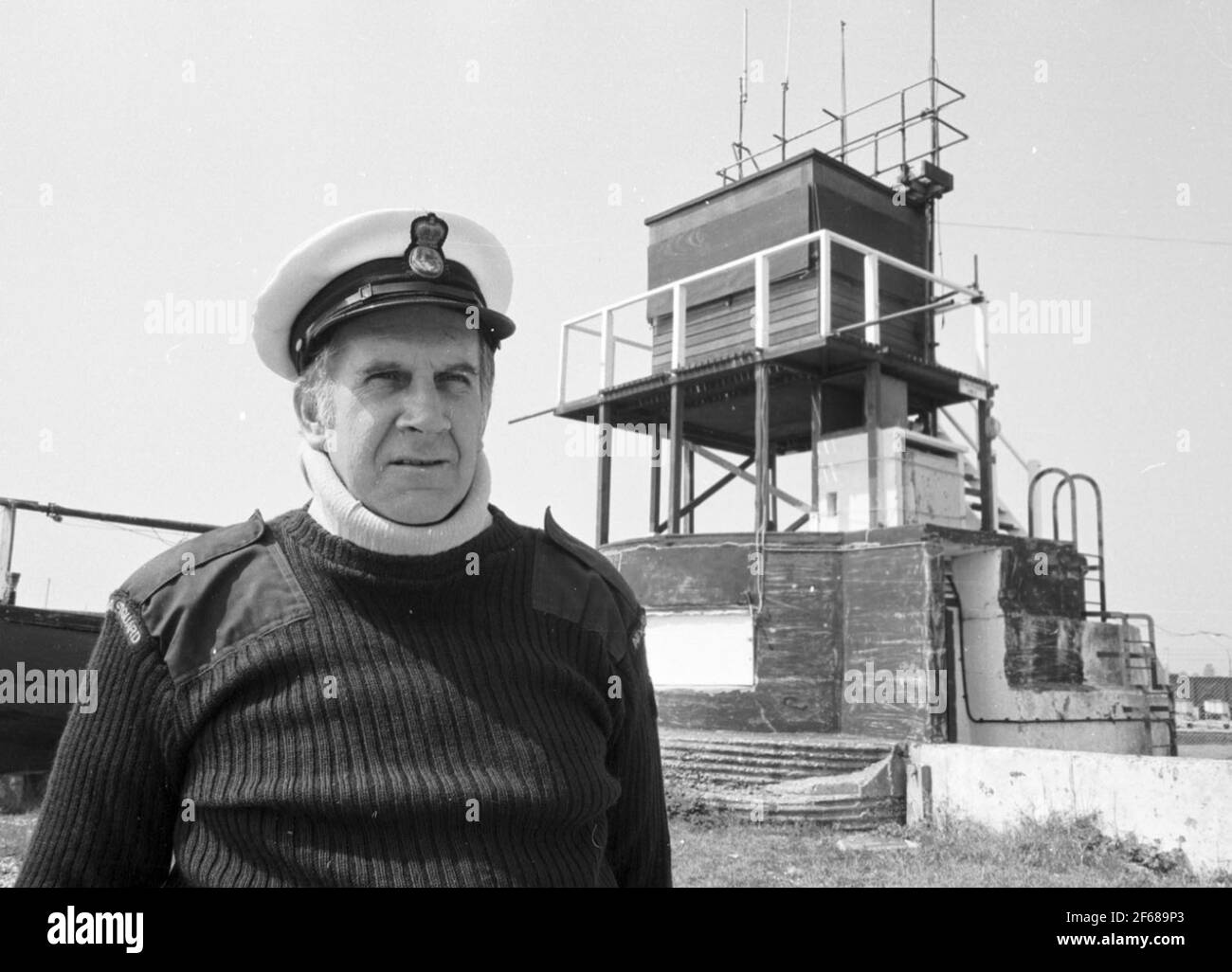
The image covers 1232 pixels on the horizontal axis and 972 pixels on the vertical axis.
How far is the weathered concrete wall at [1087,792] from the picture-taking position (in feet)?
25.7

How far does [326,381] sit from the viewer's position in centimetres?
198

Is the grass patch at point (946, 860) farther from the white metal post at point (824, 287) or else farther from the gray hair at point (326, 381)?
the gray hair at point (326, 381)

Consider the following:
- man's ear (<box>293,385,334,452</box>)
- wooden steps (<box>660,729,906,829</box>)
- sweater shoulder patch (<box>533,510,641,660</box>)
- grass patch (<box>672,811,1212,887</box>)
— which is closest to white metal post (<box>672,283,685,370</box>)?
wooden steps (<box>660,729,906,829</box>)

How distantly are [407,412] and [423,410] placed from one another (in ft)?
0.10

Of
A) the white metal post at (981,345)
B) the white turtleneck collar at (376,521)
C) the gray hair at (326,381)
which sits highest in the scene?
the white metal post at (981,345)

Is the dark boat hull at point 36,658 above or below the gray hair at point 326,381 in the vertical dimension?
below

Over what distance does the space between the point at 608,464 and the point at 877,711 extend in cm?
597

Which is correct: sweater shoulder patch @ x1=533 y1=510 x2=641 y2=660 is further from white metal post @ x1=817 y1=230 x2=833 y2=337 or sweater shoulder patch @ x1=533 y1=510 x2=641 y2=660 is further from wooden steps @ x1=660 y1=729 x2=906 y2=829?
white metal post @ x1=817 y1=230 x2=833 y2=337

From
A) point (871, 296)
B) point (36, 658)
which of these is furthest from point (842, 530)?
point (36, 658)

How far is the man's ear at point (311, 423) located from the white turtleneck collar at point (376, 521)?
0.02m

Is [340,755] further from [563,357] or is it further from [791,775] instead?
[563,357]

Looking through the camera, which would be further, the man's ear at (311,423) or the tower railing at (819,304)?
the tower railing at (819,304)

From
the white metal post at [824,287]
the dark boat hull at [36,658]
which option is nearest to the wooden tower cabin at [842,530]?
the white metal post at [824,287]

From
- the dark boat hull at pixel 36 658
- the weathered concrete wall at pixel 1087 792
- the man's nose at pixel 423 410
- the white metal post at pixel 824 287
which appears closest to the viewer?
the man's nose at pixel 423 410
